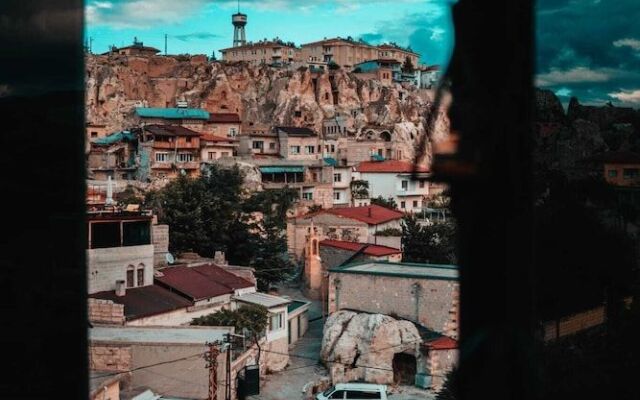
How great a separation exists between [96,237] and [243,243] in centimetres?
443

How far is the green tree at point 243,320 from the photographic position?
322 inches

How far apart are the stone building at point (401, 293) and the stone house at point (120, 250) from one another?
92.7 inches

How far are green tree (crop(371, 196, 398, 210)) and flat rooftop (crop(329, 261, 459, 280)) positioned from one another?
901cm

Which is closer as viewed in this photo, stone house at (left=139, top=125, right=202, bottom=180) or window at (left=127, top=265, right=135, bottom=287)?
window at (left=127, top=265, right=135, bottom=287)

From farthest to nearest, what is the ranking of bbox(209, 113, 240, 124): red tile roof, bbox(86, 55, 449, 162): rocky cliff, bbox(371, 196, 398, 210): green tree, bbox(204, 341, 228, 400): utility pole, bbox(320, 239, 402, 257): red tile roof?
bbox(86, 55, 449, 162): rocky cliff < bbox(209, 113, 240, 124): red tile roof < bbox(371, 196, 398, 210): green tree < bbox(320, 239, 402, 257): red tile roof < bbox(204, 341, 228, 400): utility pole

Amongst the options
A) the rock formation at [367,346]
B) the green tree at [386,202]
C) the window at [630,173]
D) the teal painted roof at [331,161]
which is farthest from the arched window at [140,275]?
the teal painted roof at [331,161]

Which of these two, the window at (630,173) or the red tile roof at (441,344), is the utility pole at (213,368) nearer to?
the red tile roof at (441,344)

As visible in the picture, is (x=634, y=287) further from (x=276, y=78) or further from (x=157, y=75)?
(x=157, y=75)

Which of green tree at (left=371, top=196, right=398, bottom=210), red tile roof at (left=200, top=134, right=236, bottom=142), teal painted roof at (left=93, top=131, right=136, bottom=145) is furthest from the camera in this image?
red tile roof at (left=200, top=134, right=236, bottom=142)

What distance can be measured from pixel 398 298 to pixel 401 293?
75mm

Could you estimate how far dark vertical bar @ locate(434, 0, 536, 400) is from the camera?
472 mm

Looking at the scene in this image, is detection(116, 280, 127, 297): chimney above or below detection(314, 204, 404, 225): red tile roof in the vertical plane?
below

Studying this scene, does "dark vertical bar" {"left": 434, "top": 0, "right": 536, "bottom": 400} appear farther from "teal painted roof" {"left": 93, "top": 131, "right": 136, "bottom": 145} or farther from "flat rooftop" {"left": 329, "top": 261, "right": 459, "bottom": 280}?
"teal painted roof" {"left": 93, "top": 131, "right": 136, "bottom": 145}

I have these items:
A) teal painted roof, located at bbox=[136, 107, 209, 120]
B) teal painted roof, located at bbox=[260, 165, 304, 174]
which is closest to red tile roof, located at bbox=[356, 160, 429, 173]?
teal painted roof, located at bbox=[260, 165, 304, 174]
